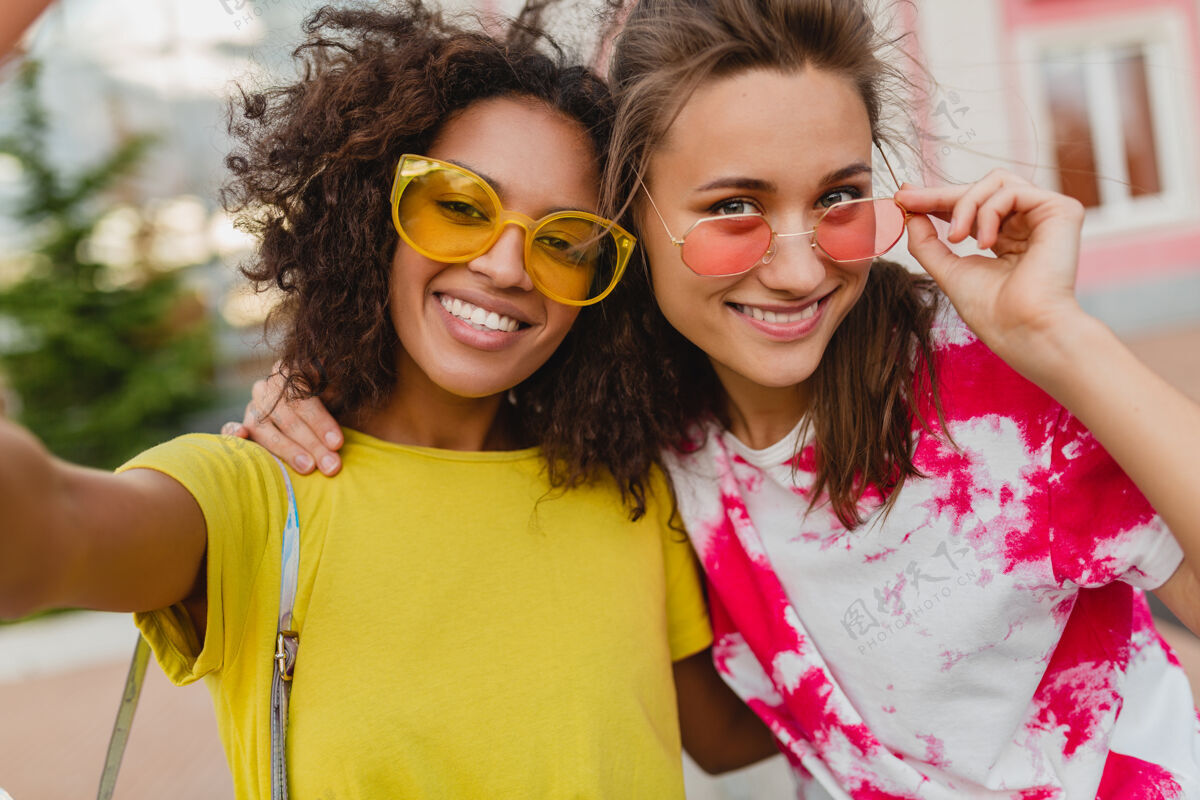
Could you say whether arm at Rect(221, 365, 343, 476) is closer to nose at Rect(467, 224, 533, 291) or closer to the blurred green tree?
nose at Rect(467, 224, 533, 291)

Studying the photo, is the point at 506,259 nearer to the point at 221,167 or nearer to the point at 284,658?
the point at 284,658

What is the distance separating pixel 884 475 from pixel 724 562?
36cm

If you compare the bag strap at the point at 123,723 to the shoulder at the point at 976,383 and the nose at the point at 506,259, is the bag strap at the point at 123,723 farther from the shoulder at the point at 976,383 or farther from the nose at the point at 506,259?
the shoulder at the point at 976,383

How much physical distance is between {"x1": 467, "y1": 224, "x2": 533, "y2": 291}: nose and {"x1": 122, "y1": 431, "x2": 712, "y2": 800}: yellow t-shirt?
1.12ft

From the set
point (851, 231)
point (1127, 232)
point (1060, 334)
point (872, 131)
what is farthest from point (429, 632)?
point (1127, 232)

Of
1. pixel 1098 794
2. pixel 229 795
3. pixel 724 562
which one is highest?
pixel 724 562

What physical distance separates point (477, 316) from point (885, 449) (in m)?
0.77

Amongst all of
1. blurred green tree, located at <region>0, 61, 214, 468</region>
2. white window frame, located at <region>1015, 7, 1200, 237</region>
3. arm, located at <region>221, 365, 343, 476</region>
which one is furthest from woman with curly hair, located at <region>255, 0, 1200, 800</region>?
white window frame, located at <region>1015, 7, 1200, 237</region>

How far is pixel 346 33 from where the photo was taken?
5.95 feet

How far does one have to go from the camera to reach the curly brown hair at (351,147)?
1.69m

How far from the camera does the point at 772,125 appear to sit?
154 cm

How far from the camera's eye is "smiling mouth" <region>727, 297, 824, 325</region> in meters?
1.64

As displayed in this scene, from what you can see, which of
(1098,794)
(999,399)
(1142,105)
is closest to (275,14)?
(999,399)

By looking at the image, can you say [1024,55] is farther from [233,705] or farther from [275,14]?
[233,705]
